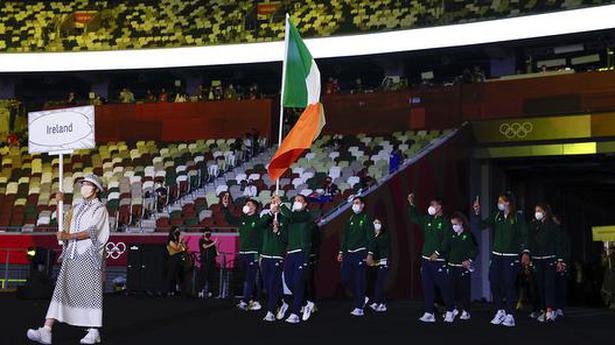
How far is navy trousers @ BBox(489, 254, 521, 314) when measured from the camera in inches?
526

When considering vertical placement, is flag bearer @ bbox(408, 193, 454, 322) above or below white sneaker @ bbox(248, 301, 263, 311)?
above

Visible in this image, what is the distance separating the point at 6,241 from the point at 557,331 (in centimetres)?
1563

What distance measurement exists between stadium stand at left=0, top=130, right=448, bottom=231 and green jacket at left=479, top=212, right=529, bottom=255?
10.1 metres

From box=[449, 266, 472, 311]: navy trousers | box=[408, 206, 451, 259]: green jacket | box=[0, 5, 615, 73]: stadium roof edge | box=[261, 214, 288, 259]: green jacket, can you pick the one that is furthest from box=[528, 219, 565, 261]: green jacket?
box=[0, 5, 615, 73]: stadium roof edge

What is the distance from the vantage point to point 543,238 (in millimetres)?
14734

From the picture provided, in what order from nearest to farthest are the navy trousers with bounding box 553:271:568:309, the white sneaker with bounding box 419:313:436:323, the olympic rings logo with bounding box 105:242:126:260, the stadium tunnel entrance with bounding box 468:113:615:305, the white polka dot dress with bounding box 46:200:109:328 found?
the white polka dot dress with bounding box 46:200:109:328 < the white sneaker with bounding box 419:313:436:323 < the navy trousers with bounding box 553:271:568:309 < the olympic rings logo with bounding box 105:242:126:260 < the stadium tunnel entrance with bounding box 468:113:615:305

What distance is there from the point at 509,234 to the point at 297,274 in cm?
315

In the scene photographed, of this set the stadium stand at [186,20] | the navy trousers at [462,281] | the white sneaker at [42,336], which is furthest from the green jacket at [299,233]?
the stadium stand at [186,20]

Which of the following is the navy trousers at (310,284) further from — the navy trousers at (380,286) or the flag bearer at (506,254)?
the flag bearer at (506,254)

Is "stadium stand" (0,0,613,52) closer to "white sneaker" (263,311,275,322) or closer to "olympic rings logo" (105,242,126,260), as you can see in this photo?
"olympic rings logo" (105,242,126,260)

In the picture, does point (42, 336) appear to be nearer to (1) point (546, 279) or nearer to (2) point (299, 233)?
(2) point (299, 233)

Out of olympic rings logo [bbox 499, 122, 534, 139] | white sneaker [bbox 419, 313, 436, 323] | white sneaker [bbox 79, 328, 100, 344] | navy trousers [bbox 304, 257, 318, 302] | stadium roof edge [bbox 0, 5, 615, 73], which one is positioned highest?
stadium roof edge [bbox 0, 5, 615, 73]

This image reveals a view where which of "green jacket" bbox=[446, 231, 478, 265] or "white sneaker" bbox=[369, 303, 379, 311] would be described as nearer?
"green jacket" bbox=[446, 231, 478, 265]

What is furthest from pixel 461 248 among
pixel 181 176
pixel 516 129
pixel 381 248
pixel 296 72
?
pixel 181 176
